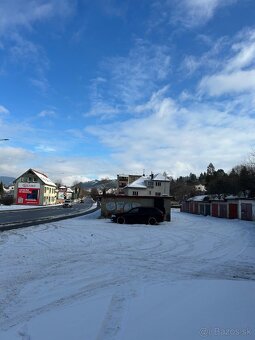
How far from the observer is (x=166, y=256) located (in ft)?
49.6

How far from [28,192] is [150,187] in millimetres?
34860

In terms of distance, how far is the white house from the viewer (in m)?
90.9

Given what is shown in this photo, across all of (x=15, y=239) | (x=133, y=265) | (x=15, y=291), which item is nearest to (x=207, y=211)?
(x=15, y=239)

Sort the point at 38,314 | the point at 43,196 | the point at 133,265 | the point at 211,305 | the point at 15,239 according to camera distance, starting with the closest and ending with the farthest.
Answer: the point at 38,314
the point at 211,305
the point at 133,265
the point at 15,239
the point at 43,196

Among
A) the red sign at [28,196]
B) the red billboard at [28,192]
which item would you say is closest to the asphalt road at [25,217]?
the red sign at [28,196]

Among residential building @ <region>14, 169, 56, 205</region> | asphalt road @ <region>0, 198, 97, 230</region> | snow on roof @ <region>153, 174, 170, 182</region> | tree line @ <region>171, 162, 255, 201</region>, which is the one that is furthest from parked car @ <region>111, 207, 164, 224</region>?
residential building @ <region>14, 169, 56, 205</region>

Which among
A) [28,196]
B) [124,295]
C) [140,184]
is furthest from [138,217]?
[28,196]

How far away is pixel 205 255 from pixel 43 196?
95778 mm

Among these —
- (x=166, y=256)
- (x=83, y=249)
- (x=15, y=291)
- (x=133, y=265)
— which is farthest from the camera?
(x=83, y=249)

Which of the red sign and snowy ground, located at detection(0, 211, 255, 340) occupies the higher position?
the red sign

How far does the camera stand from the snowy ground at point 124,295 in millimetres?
6297

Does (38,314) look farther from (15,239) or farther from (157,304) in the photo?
(15,239)

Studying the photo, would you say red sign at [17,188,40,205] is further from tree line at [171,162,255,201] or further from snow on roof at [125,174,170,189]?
tree line at [171,162,255,201]

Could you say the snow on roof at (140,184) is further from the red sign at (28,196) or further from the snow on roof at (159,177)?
the red sign at (28,196)
